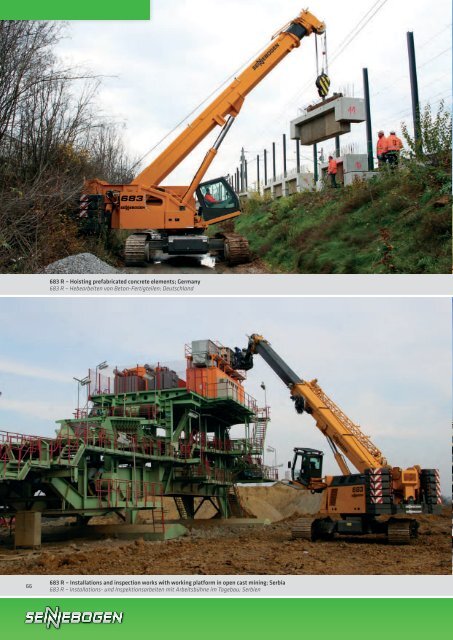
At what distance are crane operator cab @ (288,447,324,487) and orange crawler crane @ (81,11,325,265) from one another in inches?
224

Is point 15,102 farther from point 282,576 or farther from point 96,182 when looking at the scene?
point 282,576

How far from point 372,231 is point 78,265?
804cm

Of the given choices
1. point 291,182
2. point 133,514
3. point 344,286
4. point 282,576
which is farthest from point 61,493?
point 291,182

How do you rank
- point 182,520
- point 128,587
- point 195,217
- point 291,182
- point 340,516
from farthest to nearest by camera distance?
point 291,182, point 182,520, point 195,217, point 340,516, point 128,587

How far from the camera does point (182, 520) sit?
2238 cm

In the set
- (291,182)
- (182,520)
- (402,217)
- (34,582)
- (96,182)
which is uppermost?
(291,182)

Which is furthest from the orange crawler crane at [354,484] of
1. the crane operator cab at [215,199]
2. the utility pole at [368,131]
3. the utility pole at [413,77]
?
the utility pole at [368,131]

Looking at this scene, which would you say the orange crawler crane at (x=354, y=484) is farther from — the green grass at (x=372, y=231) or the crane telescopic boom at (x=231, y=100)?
the crane telescopic boom at (x=231, y=100)

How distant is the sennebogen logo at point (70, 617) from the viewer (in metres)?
10.0

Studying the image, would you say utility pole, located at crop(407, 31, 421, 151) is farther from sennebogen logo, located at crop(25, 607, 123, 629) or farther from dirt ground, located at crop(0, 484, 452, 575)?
sennebogen logo, located at crop(25, 607, 123, 629)

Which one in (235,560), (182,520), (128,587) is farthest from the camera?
(182,520)

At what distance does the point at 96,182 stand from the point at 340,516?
11.1 meters

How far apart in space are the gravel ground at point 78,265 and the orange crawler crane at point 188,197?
2.53 metres

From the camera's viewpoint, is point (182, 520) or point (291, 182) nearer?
point (182, 520)
